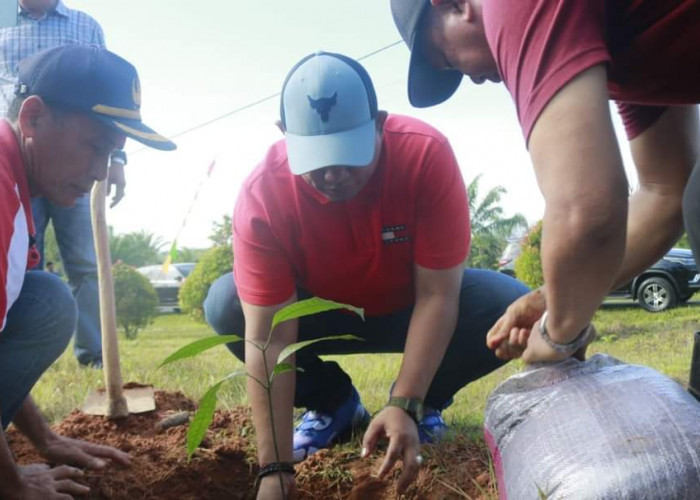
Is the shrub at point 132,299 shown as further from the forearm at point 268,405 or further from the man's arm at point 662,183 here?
the man's arm at point 662,183

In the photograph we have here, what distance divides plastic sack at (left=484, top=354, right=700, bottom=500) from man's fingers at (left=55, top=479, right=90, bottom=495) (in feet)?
3.33

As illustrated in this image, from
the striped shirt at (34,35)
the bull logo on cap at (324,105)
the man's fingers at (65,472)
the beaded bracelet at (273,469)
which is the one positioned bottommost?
the beaded bracelet at (273,469)

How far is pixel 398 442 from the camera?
1.56m

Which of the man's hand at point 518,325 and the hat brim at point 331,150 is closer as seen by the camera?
the man's hand at point 518,325

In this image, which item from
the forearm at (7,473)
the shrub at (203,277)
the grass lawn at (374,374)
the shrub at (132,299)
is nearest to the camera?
the forearm at (7,473)

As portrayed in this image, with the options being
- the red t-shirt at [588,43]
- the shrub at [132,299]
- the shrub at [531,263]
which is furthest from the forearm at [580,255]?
the shrub at [132,299]

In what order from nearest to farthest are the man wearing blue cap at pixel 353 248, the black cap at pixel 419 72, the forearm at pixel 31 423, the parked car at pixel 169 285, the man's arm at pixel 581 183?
the man's arm at pixel 581 183, the black cap at pixel 419 72, the man wearing blue cap at pixel 353 248, the forearm at pixel 31 423, the parked car at pixel 169 285

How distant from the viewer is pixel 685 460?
1.07 meters

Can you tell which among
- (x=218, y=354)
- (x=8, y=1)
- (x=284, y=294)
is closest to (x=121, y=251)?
(x=218, y=354)

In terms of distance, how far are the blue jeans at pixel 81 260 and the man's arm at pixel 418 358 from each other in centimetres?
221

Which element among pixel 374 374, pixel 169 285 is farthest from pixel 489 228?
pixel 374 374

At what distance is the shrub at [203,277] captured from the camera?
33.5 feet

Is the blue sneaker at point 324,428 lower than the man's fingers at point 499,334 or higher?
lower

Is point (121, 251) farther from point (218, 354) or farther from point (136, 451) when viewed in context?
point (136, 451)
